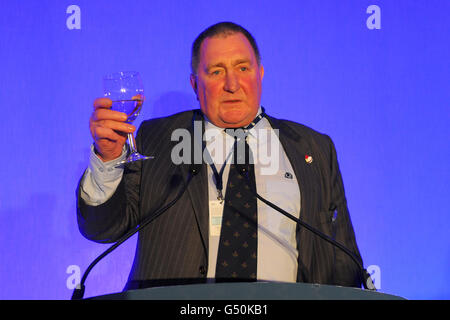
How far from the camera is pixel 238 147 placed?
1.93 m

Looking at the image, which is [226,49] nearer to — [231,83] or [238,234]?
[231,83]

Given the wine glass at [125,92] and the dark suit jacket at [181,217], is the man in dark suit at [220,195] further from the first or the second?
the wine glass at [125,92]

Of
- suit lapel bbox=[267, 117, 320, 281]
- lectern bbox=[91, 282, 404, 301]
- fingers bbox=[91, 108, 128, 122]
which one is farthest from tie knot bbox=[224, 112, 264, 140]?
lectern bbox=[91, 282, 404, 301]

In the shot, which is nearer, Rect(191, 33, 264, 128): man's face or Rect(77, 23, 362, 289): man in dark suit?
Rect(77, 23, 362, 289): man in dark suit

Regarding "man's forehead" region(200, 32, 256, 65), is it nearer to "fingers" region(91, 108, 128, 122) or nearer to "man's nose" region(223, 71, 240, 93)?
"man's nose" region(223, 71, 240, 93)

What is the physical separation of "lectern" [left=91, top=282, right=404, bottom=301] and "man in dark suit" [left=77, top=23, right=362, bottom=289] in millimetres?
607

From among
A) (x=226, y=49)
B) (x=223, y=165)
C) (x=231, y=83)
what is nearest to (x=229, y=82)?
(x=231, y=83)

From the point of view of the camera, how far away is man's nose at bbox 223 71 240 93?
1.89 metres

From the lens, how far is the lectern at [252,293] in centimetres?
91

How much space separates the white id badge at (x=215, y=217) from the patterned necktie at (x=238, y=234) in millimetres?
18

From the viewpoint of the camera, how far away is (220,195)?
1.77 m

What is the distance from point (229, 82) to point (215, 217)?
51 centimetres

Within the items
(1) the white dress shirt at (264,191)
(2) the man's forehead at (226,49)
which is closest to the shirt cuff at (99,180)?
(1) the white dress shirt at (264,191)

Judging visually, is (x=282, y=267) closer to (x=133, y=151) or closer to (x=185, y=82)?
(x=133, y=151)
